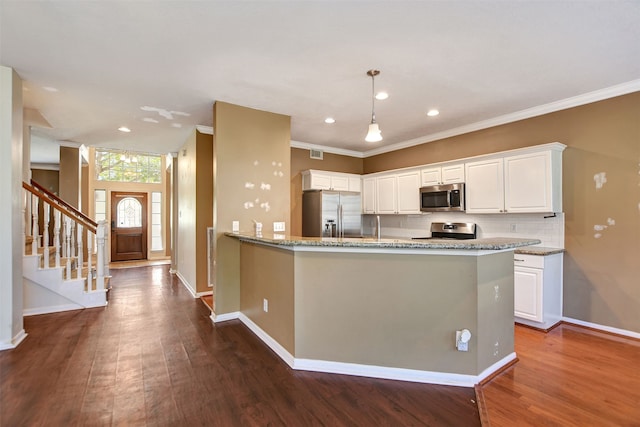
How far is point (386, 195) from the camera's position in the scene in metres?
5.60

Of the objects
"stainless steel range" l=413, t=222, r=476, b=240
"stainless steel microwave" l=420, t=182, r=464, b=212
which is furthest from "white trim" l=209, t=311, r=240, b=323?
"stainless steel microwave" l=420, t=182, r=464, b=212

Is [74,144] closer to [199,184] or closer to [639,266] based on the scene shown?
[199,184]

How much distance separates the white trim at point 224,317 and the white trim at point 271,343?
0.19 metres

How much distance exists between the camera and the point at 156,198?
891cm

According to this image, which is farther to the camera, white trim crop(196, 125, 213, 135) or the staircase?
white trim crop(196, 125, 213, 135)

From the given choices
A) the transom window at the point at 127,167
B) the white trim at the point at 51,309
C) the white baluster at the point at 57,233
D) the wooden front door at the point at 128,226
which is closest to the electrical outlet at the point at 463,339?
the white trim at the point at 51,309

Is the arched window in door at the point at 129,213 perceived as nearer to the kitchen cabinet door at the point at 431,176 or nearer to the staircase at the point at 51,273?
the staircase at the point at 51,273

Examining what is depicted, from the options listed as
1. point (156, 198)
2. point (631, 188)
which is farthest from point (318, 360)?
point (156, 198)

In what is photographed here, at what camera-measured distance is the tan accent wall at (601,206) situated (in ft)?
10.4

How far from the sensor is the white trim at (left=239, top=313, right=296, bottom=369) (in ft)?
8.44

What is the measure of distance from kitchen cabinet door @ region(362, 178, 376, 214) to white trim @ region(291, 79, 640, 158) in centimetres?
74

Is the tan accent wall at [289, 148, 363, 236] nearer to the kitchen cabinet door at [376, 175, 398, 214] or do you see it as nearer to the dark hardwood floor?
the kitchen cabinet door at [376, 175, 398, 214]

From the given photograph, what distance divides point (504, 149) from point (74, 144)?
7647mm

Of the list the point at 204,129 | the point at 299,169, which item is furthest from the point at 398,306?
the point at 204,129
